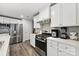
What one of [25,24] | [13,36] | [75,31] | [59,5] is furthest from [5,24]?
[75,31]

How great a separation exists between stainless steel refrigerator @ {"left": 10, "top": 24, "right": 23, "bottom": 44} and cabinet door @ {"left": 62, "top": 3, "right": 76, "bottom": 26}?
4982 mm

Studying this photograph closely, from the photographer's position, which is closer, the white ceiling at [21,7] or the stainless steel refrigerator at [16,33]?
the white ceiling at [21,7]

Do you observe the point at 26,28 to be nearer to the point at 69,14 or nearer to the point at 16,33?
the point at 16,33

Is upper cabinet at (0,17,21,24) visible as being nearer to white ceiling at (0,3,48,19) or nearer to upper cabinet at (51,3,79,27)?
white ceiling at (0,3,48,19)

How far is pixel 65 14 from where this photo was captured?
2.58m

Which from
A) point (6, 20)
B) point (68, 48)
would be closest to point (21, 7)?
point (6, 20)

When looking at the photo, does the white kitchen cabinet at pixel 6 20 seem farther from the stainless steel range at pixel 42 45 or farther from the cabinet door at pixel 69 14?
the cabinet door at pixel 69 14

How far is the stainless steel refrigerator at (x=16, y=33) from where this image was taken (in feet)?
21.5

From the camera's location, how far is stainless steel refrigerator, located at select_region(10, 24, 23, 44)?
656 centimetres

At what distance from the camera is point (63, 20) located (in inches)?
105

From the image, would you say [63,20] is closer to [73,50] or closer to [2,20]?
[73,50]

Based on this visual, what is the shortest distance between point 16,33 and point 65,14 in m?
5.20

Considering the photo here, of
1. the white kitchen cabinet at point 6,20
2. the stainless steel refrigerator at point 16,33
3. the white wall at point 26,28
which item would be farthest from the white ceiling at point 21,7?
the white wall at point 26,28

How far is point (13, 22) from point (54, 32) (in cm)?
440
